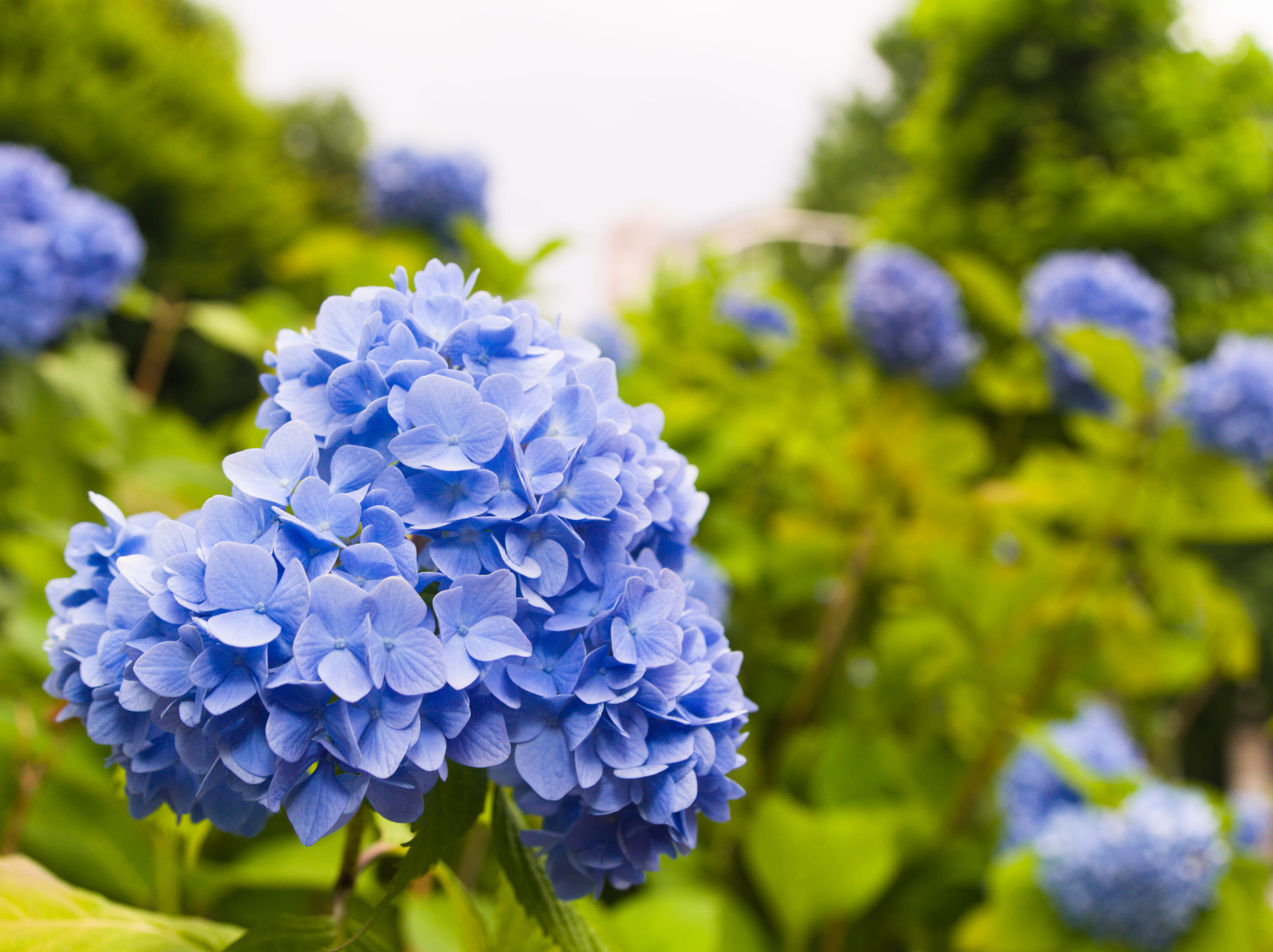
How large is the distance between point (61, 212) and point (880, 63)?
1025 cm

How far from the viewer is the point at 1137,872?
1158 mm

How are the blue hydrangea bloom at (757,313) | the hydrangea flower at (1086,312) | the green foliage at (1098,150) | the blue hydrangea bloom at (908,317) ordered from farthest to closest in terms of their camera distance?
the green foliage at (1098,150)
the blue hydrangea bloom at (757,313)
the blue hydrangea bloom at (908,317)
the hydrangea flower at (1086,312)

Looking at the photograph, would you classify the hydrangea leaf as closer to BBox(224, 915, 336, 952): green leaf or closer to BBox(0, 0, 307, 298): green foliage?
BBox(224, 915, 336, 952): green leaf

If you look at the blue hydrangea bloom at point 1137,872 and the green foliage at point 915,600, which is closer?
the blue hydrangea bloom at point 1137,872

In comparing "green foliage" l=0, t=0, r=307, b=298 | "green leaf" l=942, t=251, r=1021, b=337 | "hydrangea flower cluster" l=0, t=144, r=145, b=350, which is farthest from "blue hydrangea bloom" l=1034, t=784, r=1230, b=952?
"green foliage" l=0, t=0, r=307, b=298

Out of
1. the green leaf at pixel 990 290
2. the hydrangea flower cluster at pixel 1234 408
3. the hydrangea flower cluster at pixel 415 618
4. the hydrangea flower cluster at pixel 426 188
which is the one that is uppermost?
the green leaf at pixel 990 290

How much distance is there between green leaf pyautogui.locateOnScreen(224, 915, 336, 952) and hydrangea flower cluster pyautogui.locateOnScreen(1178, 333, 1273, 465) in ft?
4.67

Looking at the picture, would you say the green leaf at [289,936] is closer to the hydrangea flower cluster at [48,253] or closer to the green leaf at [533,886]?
the green leaf at [533,886]

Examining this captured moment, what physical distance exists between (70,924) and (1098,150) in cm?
366

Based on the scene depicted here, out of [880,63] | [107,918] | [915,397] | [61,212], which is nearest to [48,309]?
[61,212]

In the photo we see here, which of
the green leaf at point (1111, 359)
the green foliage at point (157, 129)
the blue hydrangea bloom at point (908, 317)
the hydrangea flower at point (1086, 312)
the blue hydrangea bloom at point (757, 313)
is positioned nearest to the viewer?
the green leaf at point (1111, 359)

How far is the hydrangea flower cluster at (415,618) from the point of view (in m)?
0.39

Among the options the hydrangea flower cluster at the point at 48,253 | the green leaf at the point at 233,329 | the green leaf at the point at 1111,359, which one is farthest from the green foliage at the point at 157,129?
the green leaf at the point at 1111,359

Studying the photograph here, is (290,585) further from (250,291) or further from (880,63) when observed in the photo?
(880,63)
